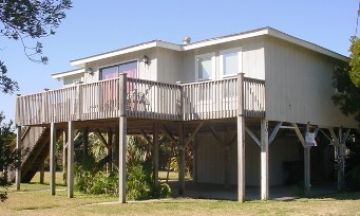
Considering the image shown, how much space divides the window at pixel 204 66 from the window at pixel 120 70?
259 centimetres

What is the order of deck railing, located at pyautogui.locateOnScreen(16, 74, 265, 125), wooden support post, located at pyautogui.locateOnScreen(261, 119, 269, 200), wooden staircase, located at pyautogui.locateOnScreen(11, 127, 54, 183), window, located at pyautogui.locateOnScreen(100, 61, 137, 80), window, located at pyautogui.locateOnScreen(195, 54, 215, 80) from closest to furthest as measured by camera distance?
deck railing, located at pyautogui.locateOnScreen(16, 74, 265, 125) < wooden support post, located at pyautogui.locateOnScreen(261, 119, 269, 200) < window, located at pyautogui.locateOnScreen(195, 54, 215, 80) < window, located at pyautogui.locateOnScreen(100, 61, 137, 80) < wooden staircase, located at pyautogui.locateOnScreen(11, 127, 54, 183)

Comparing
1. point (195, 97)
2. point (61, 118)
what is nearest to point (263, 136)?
point (195, 97)

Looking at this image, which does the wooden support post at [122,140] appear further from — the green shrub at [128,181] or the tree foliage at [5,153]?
the tree foliage at [5,153]

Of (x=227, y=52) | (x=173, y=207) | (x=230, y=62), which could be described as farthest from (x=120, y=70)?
(x=173, y=207)

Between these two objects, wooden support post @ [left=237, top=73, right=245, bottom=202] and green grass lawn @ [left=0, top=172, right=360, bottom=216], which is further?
wooden support post @ [left=237, top=73, right=245, bottom=202]

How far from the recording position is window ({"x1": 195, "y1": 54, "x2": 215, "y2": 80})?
2078 centimetres


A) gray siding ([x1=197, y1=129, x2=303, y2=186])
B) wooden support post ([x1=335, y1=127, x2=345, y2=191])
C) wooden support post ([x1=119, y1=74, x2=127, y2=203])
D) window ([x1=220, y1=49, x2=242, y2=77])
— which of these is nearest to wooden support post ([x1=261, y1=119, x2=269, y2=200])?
window ([x1=220, y1=49, x2=242, y2=77])

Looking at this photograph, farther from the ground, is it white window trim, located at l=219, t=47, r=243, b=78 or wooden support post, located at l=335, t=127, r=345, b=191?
white window trim, located at l=219, t=47, r=243, b=78

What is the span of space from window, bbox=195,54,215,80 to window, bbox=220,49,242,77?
0.48 metres

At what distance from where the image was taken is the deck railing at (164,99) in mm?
17625

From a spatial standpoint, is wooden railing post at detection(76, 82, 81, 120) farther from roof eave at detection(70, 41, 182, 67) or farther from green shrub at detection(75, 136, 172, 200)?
roof eave at detection(70, 41, 182, 67)

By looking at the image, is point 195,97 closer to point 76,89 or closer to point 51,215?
point 76,89

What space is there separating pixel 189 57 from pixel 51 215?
379 inches

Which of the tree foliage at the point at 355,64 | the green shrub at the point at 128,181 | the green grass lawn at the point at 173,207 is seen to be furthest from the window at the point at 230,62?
the green grass lawn at the point at 173,207
